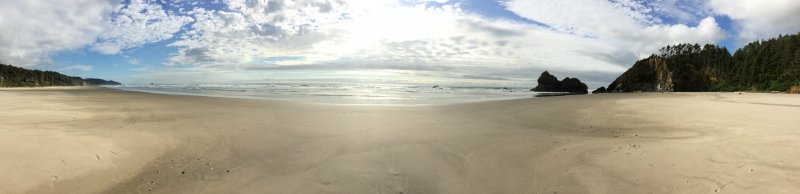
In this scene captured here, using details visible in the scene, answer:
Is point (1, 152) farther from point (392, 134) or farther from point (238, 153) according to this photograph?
point (392, 134)

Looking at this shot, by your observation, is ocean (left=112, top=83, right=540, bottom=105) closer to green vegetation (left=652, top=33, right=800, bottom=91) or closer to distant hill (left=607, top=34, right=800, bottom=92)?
distant hill (left=607, top=34, right=800, bottom=92)

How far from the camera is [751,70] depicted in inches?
2359

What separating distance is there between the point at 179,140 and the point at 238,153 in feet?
5.56

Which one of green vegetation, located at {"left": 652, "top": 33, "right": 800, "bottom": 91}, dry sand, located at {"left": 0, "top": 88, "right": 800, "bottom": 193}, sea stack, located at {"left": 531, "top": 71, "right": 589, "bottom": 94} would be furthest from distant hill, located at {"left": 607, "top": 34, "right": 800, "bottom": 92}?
dry sand, located at {"left": 0, "top": 88, "right": 800, "bottom": 193}

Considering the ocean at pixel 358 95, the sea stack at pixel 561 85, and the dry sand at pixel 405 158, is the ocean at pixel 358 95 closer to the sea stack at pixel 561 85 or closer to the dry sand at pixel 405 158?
the dry sand at pixel 405 158

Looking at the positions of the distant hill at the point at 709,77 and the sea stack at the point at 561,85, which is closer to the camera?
the distant hill at the point at 709,77

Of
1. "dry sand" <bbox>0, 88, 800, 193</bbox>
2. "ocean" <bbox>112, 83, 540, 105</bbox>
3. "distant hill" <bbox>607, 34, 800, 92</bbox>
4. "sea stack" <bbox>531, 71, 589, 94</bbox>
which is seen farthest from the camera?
"sea stack" <bbox>531, 71, 589, 94</bbox>

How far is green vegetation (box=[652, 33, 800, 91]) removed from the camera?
46812 mm

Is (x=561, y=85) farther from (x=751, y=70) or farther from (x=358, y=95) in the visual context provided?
(x=358, y=95)

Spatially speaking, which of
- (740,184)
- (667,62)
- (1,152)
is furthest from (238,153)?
(667,62)

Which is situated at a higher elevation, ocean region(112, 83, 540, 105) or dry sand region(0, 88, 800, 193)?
ocean region(112, 83, 540, 105)

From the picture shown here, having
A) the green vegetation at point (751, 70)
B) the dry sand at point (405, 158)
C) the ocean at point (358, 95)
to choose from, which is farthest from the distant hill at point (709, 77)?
the dry sand at point (405, 158)

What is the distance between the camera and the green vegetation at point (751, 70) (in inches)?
1843

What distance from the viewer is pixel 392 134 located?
862 centimetres
